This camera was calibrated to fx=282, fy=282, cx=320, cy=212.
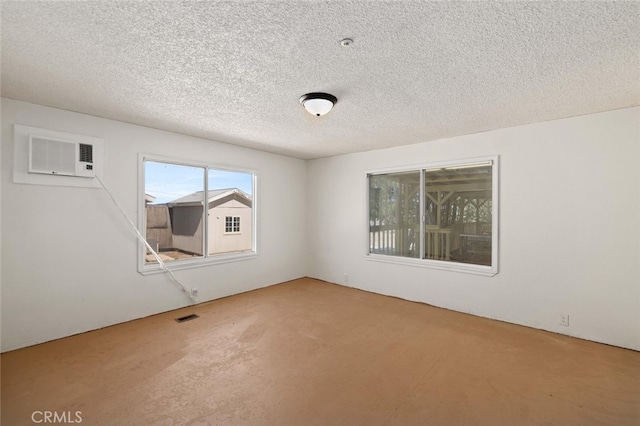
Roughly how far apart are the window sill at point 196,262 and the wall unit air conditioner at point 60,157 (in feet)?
4.29

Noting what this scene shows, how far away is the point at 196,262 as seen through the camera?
416 centimetres

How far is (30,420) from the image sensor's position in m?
1.85

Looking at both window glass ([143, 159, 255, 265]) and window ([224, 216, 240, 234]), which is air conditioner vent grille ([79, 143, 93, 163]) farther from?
window ([224, 216, 240, 234])

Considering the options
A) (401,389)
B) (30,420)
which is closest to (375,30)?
(401,389)

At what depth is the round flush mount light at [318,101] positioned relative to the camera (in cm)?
255

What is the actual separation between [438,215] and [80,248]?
15.1ft

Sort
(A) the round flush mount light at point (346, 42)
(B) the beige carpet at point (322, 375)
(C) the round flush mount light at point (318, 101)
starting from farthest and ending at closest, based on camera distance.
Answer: (C) the round flush mount light at point (318, 101) < (B) the beige carpet at point (322, 375) < (A) the round flush mount light at point (346, 42)

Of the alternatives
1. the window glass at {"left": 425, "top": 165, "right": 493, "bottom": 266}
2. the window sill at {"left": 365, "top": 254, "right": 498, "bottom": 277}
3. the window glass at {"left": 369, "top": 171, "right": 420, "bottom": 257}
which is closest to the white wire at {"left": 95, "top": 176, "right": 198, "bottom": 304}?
the window sill at {"left": 365, "top": 254, "right": 498, "bottom": 277}

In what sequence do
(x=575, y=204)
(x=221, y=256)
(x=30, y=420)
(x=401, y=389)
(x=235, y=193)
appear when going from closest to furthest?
(x=30, y=420) → (x=401, y=389) → (x=575, y=204) → (x=221, y=256) → (x=235, y=193)

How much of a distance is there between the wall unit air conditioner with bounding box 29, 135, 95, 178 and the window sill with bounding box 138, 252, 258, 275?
131cm

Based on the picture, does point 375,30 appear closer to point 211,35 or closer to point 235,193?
point 211,35

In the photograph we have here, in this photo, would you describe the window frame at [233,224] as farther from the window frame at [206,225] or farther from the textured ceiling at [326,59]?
the textured ceiling at [326,59]

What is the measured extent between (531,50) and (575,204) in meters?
2.12

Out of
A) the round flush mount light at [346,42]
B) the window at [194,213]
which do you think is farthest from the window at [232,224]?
the round flush mount light at [346,42]
